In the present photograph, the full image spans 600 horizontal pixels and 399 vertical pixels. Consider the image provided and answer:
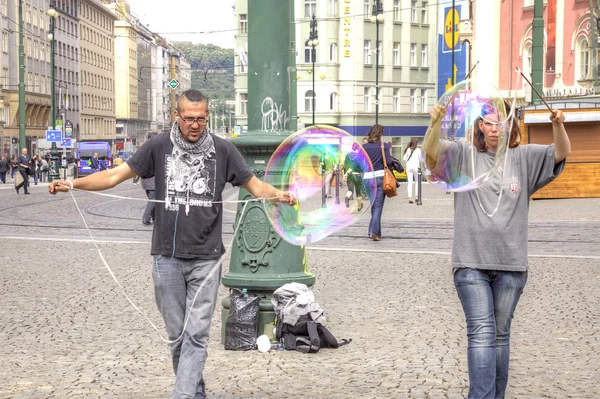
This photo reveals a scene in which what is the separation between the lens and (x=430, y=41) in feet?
268

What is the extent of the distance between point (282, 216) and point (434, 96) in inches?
3025

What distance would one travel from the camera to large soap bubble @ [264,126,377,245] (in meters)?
7.25

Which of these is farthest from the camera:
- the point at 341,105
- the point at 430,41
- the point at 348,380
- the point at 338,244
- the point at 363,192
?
the point at 430,41

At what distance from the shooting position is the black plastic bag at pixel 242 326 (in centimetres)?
812

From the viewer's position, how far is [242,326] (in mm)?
8141

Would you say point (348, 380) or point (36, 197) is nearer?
point (348, 380)

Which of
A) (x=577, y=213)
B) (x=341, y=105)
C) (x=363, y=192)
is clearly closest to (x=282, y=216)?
(x=363, y=192)

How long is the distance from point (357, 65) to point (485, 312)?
229 ft

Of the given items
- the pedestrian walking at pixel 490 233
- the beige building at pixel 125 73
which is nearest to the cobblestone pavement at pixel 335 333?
the pedestrian walking at pixel 490 233

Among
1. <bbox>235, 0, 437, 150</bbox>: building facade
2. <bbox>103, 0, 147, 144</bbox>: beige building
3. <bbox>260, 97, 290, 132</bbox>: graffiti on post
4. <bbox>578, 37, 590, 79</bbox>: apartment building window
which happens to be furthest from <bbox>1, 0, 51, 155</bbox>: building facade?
<bbox>260, 97, 290, 132</bbox>: graffiti on post

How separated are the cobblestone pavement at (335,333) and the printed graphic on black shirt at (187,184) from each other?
1357mm

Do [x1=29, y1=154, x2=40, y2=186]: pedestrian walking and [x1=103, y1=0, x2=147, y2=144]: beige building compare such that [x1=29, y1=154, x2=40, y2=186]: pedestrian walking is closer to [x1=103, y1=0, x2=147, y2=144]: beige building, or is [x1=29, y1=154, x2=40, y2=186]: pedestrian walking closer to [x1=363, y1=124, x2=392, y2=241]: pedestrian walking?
[x1=363, y1=124, x2=392, y2=241]: pedestrian walking

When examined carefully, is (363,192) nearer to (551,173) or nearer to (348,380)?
(348,380)

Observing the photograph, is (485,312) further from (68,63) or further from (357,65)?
(68,63)
